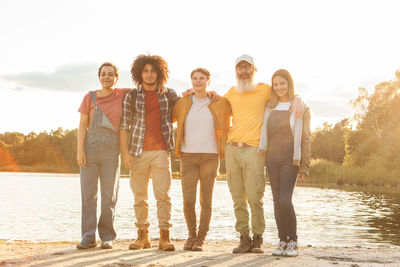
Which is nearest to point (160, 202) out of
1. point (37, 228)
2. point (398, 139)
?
point (37, 228)

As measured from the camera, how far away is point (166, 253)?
518 cm

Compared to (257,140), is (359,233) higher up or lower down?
lower down

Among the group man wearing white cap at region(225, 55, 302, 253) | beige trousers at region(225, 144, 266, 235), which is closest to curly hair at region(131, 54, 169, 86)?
man wearing white cap at region(225, 55, 302, 253)

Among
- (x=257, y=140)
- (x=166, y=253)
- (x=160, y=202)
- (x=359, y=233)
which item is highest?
(x=257, y=140)

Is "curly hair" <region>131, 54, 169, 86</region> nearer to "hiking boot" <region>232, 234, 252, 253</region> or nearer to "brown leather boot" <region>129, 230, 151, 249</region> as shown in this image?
"brown leather boot" <region>129, 230, 151, 249</region>

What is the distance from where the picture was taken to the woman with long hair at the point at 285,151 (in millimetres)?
5074

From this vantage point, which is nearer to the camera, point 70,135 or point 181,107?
point 181,107

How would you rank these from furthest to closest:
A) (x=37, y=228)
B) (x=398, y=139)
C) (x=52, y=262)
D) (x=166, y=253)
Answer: (x=398, y=139), (x=37, y=228), (x=166, y=253), (x=52, y=262)

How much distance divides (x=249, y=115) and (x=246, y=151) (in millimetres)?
418

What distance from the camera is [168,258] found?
4867 millimetres

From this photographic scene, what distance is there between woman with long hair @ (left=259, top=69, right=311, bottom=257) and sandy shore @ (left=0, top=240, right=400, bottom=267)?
1.29ft

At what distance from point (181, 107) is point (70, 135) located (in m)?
81.2

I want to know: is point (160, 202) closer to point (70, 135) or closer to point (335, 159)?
point (335, 159)

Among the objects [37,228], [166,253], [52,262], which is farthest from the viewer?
[37,228]
